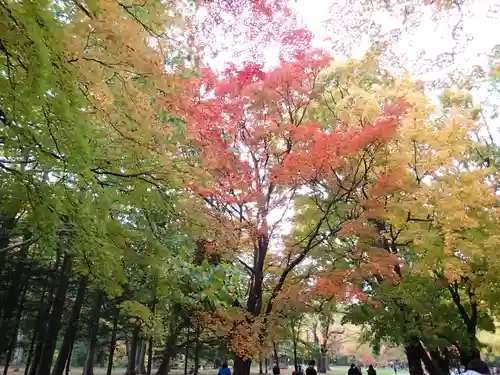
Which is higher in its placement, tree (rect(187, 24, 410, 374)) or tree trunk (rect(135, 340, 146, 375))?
tree (rect(187, 24, 410, 374))

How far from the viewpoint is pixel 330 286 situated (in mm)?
9211

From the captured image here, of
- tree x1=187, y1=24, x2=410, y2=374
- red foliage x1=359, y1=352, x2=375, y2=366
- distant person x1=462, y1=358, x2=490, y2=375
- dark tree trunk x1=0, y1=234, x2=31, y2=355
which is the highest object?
tree x1=187, y1=24, x2=410, y2=374

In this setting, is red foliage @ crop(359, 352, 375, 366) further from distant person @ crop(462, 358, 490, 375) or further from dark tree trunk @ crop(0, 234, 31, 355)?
distant person @ crop(462, 358, 490, 375)

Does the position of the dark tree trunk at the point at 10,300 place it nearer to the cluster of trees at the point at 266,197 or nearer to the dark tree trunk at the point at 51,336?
the cluster of trees at the point at 266,197

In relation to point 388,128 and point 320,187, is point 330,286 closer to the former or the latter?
point 320,187

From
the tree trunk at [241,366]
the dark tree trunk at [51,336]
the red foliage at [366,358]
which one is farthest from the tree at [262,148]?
the red foliage at [366,358]

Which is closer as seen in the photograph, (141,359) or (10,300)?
(10,300)

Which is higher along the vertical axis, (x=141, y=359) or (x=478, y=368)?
(x=141, y=359)

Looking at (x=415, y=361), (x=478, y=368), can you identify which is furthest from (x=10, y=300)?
(x=478, y=368)

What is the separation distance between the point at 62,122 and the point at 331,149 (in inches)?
268

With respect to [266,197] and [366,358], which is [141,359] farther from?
[366,358]

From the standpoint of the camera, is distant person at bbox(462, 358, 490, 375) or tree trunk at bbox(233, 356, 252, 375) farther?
tree trunk at bbox(233, 356, 252, 375)

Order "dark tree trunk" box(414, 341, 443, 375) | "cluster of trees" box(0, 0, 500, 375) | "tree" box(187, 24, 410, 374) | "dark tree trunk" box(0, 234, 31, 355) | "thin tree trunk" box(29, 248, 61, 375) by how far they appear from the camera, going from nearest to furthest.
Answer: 1. "cluster of trees" box(0, 0, 500, 375)
2. "tree" box(187, 24, 410, 374)
3. "dark tree trunk" box(414, 341, 443, 375)
4. "dark tree trunk" box(0, 234, 31, 355)
5. "thin tree trunk" box(29, 248, 61, 375)

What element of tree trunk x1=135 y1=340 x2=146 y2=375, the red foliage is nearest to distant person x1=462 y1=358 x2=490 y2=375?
tree trunk x1=135 y1=340 x2=146 y2=375
